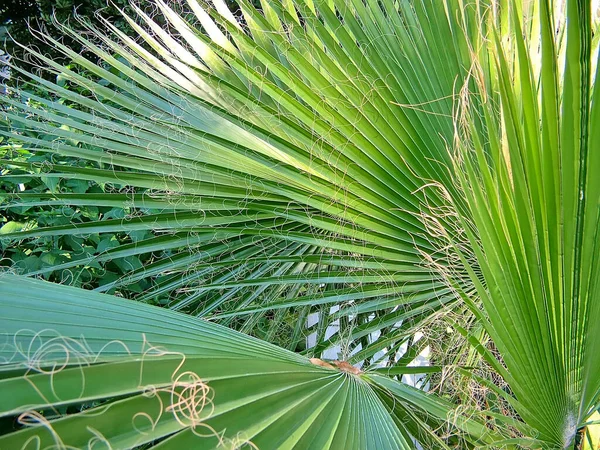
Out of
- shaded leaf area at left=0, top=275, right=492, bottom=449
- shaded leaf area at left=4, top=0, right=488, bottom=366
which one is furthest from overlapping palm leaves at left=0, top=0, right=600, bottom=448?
shaded leaf area at left=0, top=275, right=492, bottom=449

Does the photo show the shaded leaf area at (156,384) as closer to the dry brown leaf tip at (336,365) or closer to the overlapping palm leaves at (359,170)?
the dry brown leaf tip at (336,365)

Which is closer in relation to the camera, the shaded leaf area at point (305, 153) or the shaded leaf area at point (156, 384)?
the shaded leaf area at point (156, 384)

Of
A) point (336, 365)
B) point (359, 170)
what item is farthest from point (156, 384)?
point (359, 170)

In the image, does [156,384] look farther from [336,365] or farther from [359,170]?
[359,170]

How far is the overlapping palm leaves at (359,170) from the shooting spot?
27.3 inches

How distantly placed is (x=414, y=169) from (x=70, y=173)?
729mm

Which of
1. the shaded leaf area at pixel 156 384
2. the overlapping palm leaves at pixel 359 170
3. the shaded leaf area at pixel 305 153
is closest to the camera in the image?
the shaded leaf area at pixel 156 384

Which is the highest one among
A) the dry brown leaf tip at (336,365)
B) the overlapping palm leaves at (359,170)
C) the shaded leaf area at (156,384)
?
the overlapping palm leaves at (359,170)

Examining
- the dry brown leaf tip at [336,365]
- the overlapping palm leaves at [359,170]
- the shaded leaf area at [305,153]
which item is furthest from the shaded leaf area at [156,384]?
the shaded leaf area at [305,153]

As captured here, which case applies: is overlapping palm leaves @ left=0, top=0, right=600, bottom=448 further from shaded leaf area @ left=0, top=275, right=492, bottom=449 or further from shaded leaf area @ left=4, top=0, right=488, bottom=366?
shaded leaf area @ left=0, top=275, right=492, bottom=449

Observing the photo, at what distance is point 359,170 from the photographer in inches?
43.4

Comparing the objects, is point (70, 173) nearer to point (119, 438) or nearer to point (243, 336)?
point (243, 336)

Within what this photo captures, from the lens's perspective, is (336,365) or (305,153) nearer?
(336,365)

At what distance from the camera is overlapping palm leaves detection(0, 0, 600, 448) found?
2.27 feet
